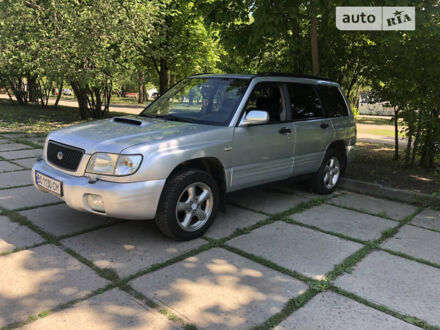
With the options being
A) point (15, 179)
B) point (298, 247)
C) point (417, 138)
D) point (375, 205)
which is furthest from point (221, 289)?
point (417, 138)

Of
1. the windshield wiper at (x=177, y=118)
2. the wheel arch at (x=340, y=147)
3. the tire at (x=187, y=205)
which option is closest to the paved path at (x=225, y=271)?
the tire at (x=187, y=205)

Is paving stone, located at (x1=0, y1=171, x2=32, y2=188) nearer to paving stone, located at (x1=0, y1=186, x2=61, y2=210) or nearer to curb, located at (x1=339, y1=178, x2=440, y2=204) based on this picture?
paving stone, located at (x1=0, y1=186, x2=61, y2=210)

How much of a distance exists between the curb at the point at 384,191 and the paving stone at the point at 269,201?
129cm

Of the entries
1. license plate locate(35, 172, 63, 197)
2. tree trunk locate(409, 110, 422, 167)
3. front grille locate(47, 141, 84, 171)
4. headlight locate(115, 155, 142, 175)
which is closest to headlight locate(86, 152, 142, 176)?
headlight locate(115, 155, 142, 175)

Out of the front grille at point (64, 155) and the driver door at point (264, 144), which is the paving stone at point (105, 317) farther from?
the driver door at point (264, 144)

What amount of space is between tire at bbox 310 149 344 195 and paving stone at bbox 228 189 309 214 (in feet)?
1.18

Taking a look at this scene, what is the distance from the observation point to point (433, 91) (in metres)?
7.01

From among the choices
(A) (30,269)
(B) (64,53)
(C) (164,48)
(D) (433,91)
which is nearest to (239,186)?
(A) (30,269)

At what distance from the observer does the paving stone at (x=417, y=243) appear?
4.03 meters

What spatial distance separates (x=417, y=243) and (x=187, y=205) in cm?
263

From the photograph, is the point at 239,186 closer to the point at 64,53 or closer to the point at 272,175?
the point at 272,175

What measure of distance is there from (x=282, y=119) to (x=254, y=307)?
2798mm

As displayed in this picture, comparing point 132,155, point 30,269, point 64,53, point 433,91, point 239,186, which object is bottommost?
point 30,269

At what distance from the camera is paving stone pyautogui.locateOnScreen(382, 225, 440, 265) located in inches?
158
